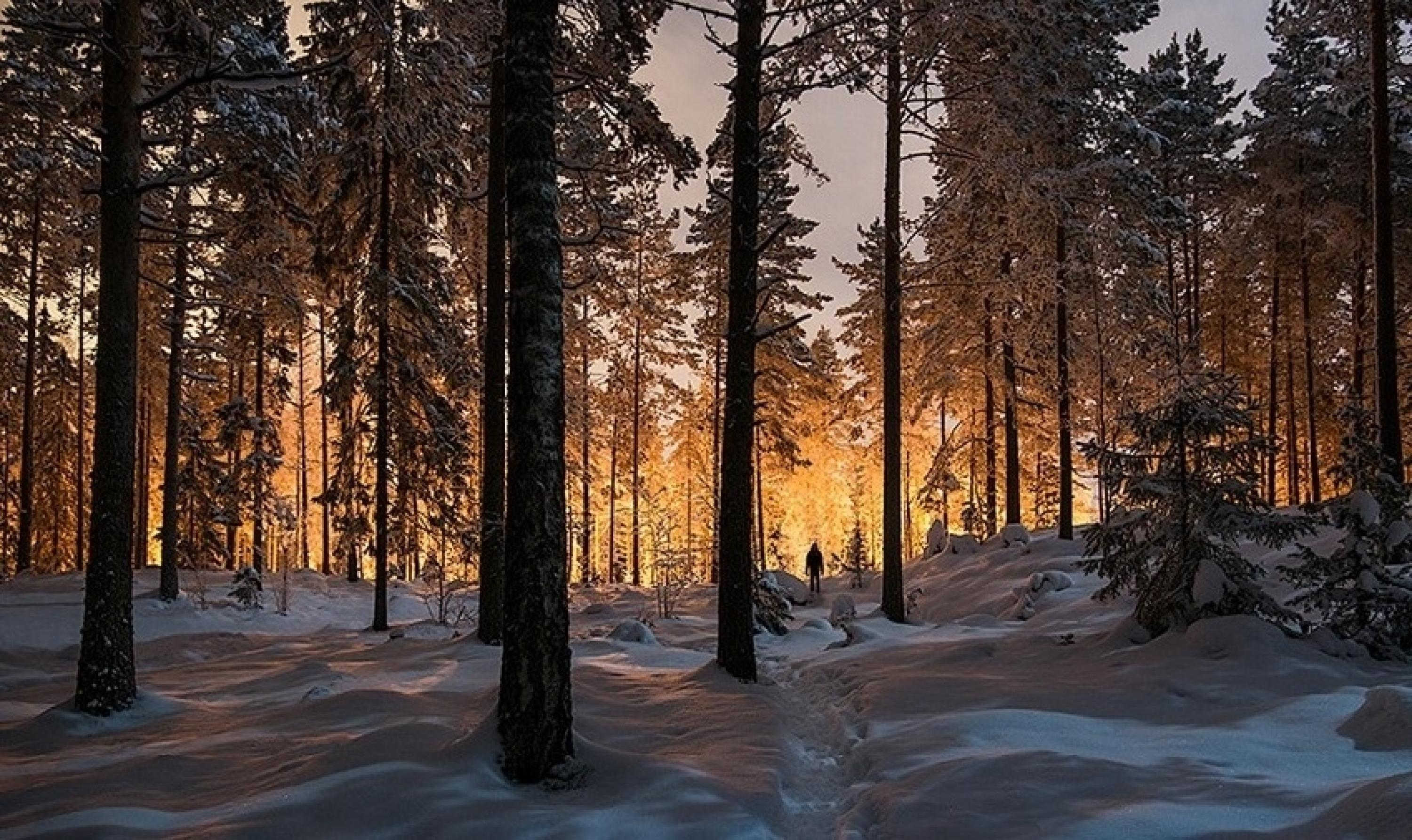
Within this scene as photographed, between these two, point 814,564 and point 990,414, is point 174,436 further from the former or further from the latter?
point 990,414

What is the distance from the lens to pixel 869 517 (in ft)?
167

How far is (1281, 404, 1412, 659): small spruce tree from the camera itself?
7918 millimetres

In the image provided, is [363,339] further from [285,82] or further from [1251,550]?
[1251,550]

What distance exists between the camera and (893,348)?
14.0 meters

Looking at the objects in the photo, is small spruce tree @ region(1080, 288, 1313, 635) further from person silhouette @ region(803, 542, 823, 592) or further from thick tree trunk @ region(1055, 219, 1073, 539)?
person silhouette @ region(803, 542, 823, 592)

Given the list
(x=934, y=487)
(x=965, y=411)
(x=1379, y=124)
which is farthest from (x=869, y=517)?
(x=1379, y=124)

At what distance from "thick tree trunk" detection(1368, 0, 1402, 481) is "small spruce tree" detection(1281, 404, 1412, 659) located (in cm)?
400

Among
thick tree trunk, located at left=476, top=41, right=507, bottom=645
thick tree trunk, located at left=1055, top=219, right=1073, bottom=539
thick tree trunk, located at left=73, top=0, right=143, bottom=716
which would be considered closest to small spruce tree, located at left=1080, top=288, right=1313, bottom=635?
thick tree trunk, located at left=476, top=41, right=507, bottom=645

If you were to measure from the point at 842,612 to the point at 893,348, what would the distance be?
5346 millimetres

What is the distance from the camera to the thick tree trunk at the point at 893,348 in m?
13.8

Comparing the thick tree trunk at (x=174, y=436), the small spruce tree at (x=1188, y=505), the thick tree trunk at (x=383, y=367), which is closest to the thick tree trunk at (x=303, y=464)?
the thick tree trunk at (x=174, y=436)

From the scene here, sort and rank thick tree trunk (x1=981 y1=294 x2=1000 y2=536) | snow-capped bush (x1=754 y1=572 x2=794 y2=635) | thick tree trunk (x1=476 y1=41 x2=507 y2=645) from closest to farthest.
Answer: thick tree trunk (x1=476 y1=41 x2=507 y2=645), snow-capped bush (x1=754 y1=572 x2=794 y2=635), thick tree trunk (x1=981 y1=294 x2=1000 y2=536)

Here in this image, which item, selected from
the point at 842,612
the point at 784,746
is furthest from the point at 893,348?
the point at 784,746

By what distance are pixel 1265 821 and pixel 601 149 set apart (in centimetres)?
1522
